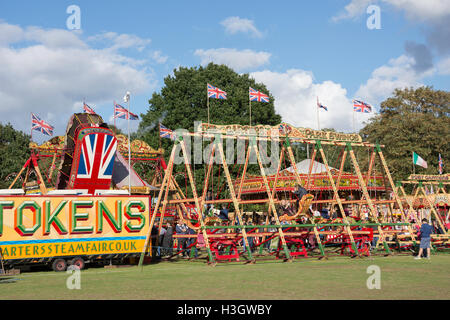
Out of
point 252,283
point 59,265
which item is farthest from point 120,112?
point 252,283

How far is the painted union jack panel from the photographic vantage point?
31297 millimetres

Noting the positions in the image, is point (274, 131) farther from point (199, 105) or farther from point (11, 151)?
point (11, 151)

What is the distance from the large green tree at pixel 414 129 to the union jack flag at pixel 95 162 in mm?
37472

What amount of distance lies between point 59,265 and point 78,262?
2.49 feet

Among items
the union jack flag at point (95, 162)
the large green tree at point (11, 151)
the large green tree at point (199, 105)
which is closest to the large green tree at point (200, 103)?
the large green tree at point (199, 105)

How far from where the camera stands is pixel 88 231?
73.3 feet

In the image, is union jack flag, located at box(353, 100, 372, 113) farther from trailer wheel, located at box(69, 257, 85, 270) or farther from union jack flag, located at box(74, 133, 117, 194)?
trailer wheel, located at box(69, 257, 85, 270)

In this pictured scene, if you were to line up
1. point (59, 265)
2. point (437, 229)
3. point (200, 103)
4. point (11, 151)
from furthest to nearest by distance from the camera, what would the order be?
point (11, 151), point (200, 103), point (437, 229), point (59, 265)

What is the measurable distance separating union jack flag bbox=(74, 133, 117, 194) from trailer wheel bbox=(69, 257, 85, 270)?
10018mm

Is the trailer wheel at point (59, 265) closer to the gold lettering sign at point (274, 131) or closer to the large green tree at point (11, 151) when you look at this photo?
the gold lettering sign at point (274, 131)

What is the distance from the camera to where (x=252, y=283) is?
51.3ft

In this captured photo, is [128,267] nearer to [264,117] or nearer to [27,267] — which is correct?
[27,267]

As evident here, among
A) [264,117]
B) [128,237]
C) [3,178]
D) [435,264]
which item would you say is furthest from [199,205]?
[3,178]
